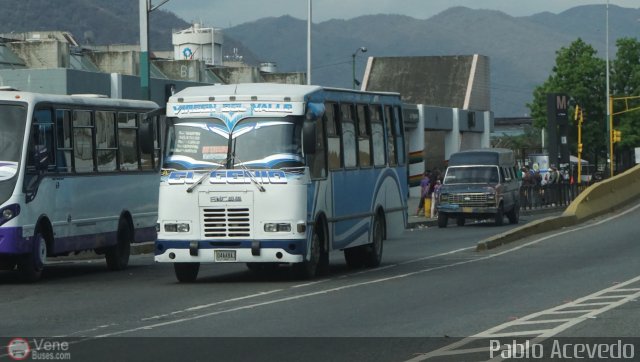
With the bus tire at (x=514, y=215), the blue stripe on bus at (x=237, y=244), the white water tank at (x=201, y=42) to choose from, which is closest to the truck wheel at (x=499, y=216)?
the bus tire at (x=514, y=215)

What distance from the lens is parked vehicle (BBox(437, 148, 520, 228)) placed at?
45.5 meters

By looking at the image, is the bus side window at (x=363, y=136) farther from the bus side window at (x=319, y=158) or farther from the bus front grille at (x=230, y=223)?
the bus front grille at (x=230, y=223)

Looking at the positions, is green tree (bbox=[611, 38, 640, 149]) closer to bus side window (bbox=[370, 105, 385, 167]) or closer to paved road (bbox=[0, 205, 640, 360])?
paved road (bbox=[0, 205, 640, 360])

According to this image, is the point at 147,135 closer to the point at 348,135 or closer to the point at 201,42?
the point at 348,135

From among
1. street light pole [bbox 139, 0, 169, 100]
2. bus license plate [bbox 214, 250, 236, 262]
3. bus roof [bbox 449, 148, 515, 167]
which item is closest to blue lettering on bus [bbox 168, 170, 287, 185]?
bus license plate [bbox 214, 250, 236, 262]

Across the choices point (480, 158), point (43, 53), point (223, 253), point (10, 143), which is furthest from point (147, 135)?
point (43, 53)

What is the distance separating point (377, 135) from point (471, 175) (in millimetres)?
22638

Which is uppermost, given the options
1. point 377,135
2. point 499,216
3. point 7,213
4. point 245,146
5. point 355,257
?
point 377,135

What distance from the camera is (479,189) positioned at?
4588cm

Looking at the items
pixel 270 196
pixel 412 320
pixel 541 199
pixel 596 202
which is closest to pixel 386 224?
pixel 270 196

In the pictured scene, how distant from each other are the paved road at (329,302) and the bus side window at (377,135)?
1927 mm

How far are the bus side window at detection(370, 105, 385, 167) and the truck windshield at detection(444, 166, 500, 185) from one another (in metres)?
22.1

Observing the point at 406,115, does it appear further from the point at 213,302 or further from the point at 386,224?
the point at 213,302

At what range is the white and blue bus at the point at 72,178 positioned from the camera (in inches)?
835
